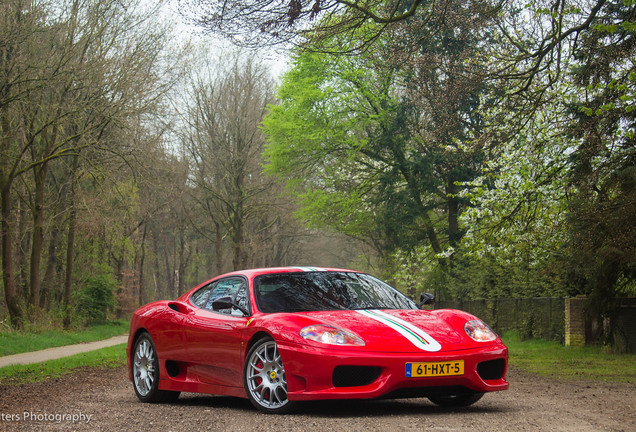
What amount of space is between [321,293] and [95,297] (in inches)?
1070

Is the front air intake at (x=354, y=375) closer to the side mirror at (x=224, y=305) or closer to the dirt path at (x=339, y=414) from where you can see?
the dirt path at (x=339, y=414)

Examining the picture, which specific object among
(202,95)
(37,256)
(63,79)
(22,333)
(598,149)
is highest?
(202,95)

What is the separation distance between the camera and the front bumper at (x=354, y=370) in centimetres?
608

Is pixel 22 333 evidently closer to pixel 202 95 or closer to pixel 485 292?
pixel 485 292

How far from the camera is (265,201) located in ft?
150

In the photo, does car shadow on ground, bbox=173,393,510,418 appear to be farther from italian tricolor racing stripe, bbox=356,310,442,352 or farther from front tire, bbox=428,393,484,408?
italian tricolor racing stripe, bbox=356,310,442,352

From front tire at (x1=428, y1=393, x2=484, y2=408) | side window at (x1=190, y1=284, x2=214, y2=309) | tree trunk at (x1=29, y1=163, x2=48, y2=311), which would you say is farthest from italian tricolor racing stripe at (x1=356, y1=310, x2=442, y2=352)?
tree trunk at (x1=29, y1=163, x2=48, y2=311)

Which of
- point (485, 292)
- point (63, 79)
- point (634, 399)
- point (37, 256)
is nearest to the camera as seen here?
point (634, 399)

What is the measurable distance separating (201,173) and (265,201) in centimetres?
424

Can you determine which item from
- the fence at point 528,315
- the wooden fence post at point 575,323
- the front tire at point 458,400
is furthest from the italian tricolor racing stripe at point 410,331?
the fence at point 528,315

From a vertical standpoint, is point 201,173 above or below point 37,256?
above

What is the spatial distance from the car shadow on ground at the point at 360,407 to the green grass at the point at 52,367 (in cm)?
473

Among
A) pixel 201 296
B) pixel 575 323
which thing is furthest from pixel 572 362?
pixel 201 296

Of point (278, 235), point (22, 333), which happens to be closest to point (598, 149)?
point (22, 333)
